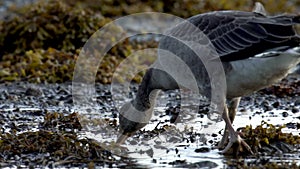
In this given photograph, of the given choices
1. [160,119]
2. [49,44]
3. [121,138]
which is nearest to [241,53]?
[121,138]

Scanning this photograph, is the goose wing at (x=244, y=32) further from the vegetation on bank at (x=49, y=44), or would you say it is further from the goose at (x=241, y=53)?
the vegetation on bank at (x=49, y=44)

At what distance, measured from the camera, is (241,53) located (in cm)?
758

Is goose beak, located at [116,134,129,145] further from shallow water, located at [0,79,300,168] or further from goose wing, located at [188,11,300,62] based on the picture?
goose wing, located at [188,11,300,62]

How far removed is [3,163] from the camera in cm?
720

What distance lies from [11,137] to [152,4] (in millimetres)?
9383

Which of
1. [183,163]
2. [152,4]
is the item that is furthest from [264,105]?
[152,4]

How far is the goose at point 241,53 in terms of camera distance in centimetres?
731

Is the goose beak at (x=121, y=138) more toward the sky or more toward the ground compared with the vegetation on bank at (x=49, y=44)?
more toward the ground

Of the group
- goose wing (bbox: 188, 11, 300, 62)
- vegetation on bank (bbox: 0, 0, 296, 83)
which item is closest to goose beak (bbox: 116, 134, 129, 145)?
goose wing (bbox: 188, 11, 300, 62)

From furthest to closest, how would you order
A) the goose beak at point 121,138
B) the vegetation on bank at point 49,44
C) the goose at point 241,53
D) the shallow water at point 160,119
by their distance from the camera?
the vegetation on bank at point 49,44
the goose beak at point 121,138
the shallow water at point 160,119
the goose at point 241,53

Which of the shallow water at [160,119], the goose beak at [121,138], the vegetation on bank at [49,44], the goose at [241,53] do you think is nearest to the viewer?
the goose at [241,53]

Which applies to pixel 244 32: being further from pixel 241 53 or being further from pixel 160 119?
pixel 160 119

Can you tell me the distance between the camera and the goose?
24.0ft

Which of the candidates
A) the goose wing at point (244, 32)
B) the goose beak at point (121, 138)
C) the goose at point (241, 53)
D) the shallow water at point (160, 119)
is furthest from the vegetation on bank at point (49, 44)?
the goose wing at point (244, 32)
